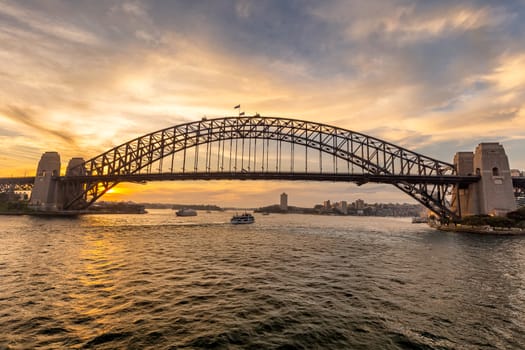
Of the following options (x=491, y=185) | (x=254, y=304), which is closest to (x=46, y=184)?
(x=254, y=304)

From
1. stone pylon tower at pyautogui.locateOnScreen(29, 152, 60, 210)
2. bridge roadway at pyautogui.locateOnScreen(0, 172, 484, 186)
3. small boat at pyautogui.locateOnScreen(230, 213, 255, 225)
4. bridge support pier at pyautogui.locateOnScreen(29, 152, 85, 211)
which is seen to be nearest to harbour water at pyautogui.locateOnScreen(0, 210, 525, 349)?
bridge roadway at pyautogui.locateOnScreen(0, 172, 484, 186)

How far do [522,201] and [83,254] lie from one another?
124730mm

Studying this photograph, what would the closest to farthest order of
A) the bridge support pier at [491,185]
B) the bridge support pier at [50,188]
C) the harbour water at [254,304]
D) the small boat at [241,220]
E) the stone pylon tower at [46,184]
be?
the harbour water at [254,304] → the bridge support pier at [491,185] → the small boat at [241,220] → the stone pylon tower at [46,184] → the bridge support pier at [50,188]

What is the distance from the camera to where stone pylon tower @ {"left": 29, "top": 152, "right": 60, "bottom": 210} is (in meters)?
71.2

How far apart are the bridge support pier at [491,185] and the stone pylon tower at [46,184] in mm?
103136

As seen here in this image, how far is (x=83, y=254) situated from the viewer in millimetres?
18250

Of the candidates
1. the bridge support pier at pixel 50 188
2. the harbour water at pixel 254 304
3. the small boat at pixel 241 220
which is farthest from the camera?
the bridge support pier at pixel 50 188

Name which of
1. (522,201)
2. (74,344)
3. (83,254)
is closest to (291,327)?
(74,344)

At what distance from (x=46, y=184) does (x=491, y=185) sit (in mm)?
108406

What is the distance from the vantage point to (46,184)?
2854 inches

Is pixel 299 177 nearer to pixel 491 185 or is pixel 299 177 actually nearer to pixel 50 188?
pixel 491 185

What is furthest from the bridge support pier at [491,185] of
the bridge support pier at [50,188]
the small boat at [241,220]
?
the bridge support pier at [50,188]

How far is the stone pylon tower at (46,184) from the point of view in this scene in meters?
71.2

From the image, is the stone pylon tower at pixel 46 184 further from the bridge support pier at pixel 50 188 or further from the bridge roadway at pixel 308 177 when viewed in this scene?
the bridge roadway at pixel 308 177
